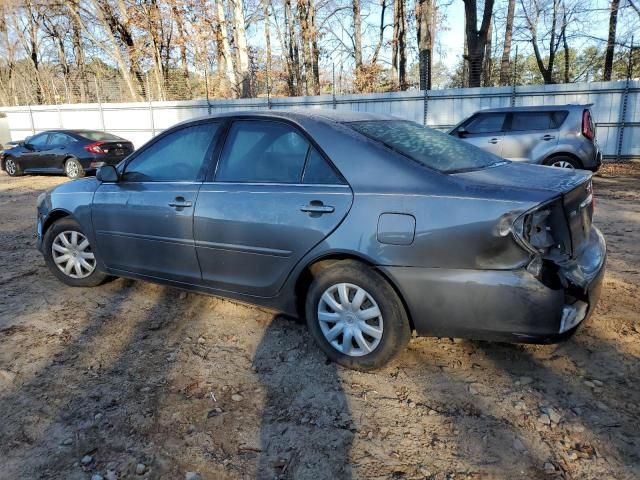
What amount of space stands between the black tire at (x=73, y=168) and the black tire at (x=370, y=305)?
11.6m

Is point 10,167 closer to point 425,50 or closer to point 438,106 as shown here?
point 438,106

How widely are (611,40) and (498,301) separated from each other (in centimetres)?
2229

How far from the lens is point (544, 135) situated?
8.91 meters

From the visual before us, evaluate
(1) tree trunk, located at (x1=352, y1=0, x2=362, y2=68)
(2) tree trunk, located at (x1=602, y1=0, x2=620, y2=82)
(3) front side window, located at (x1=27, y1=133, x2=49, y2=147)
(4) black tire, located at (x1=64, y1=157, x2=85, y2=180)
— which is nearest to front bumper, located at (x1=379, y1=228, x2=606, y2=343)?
(4) black tire, located at (x1=64, y1=157, x2=85, y2=180)

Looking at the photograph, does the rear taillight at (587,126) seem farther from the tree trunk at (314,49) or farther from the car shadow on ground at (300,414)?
the tree trunk at (314,49)

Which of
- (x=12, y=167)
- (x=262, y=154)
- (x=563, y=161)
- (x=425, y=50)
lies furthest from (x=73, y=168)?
(x=425, y=50)

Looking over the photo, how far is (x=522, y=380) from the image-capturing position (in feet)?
9.07

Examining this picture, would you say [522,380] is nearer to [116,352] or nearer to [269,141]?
[269,141]

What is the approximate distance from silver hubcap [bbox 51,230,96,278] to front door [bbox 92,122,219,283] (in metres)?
0.34

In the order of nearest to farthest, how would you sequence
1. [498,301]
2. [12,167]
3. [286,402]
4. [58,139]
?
[498,301] < [286,402] < [58,139] < [12,167]

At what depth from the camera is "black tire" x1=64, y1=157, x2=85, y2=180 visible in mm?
12516

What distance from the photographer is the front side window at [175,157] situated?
3513 millimetres

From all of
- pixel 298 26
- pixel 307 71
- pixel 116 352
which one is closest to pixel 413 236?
pixel 116 352

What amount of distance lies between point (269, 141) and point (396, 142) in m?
0.86
